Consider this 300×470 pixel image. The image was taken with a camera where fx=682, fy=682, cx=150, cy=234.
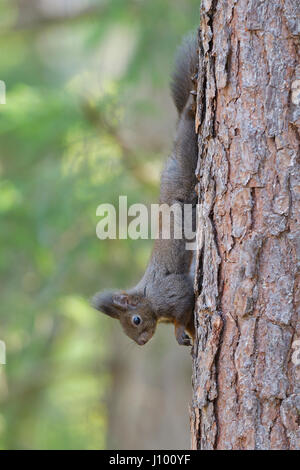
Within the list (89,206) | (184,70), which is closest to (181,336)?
(184,70)

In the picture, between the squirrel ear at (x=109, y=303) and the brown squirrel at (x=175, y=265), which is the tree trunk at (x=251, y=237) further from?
the squirrel ear at (x=109, y=303)

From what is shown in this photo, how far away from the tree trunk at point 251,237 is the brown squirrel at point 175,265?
1.62 ft

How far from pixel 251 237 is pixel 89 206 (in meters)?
2.49

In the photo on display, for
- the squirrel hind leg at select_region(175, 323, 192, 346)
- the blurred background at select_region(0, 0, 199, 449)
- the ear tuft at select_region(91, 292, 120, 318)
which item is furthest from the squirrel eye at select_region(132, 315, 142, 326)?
the blurred background at select_region(0, 0, 199, 449)

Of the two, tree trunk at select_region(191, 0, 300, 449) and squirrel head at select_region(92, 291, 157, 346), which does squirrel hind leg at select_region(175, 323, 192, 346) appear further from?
tree trunk at select_region(191, 0, 300, 449)

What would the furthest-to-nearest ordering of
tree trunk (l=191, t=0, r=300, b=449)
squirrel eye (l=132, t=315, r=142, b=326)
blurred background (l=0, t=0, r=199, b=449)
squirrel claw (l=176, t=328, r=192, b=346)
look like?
blurred background (l=0, t=0, r=199, b=449) < squirrel eye (l=132, t=315, r=142, b=326) < squirrel claw (l=176, t=328, r=192, b=346) < tree trunk (l=191, t=0, r=300, b=449)

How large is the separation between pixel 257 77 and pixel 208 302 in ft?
2.15

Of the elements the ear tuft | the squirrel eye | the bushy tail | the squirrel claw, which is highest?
the bushy tail

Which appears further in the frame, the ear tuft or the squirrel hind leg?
the ear tuft

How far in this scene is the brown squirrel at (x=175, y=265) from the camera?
8.46ft

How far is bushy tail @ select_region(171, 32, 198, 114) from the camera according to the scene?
2.57 meters

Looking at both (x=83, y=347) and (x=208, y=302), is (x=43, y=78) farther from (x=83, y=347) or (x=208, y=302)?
(x=208, y=302)

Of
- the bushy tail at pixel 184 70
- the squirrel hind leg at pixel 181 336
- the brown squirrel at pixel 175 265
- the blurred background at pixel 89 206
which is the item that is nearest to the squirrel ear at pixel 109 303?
the brown squirrel at pixel 175 265
